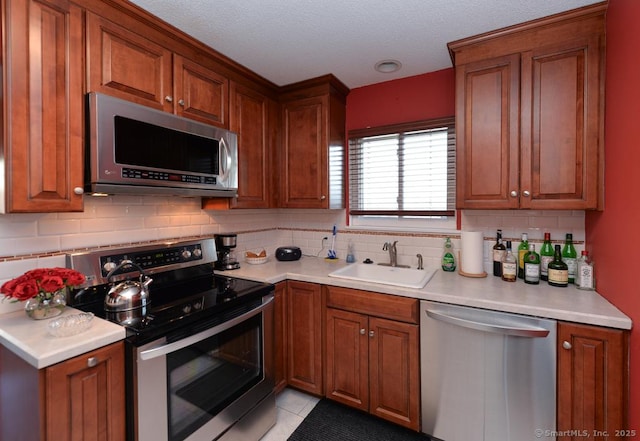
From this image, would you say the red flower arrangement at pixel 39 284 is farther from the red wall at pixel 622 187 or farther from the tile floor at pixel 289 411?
the red wall at pixel 622 187

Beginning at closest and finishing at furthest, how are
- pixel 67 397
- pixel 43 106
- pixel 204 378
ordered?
pixel 67 397 → pixel 43 106 → pixel 204 378

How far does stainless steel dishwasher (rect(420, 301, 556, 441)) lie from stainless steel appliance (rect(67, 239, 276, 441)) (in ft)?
3.19

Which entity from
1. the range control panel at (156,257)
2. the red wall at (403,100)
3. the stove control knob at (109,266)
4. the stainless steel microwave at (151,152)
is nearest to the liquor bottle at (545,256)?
the red wall at (403,100)

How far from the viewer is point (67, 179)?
135 cm

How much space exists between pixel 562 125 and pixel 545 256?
80 cm

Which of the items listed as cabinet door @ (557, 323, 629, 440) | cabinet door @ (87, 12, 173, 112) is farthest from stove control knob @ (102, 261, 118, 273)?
cabinet door @ (557, 323, 629, 440)

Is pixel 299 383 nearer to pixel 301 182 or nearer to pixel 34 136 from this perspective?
pixel 301 182

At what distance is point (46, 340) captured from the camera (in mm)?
1118

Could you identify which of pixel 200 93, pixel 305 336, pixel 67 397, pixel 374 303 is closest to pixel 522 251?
pixel 374 303

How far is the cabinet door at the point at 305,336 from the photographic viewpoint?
6.87ft

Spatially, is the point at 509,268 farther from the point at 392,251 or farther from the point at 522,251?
the point at 392,251

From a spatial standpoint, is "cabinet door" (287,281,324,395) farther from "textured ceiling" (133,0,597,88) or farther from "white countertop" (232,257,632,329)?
"textured ceiling" (133,0,597,88)

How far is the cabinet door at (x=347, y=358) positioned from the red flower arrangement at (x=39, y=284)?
55.9 inches

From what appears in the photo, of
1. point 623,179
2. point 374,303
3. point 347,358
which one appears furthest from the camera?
point 347,358
